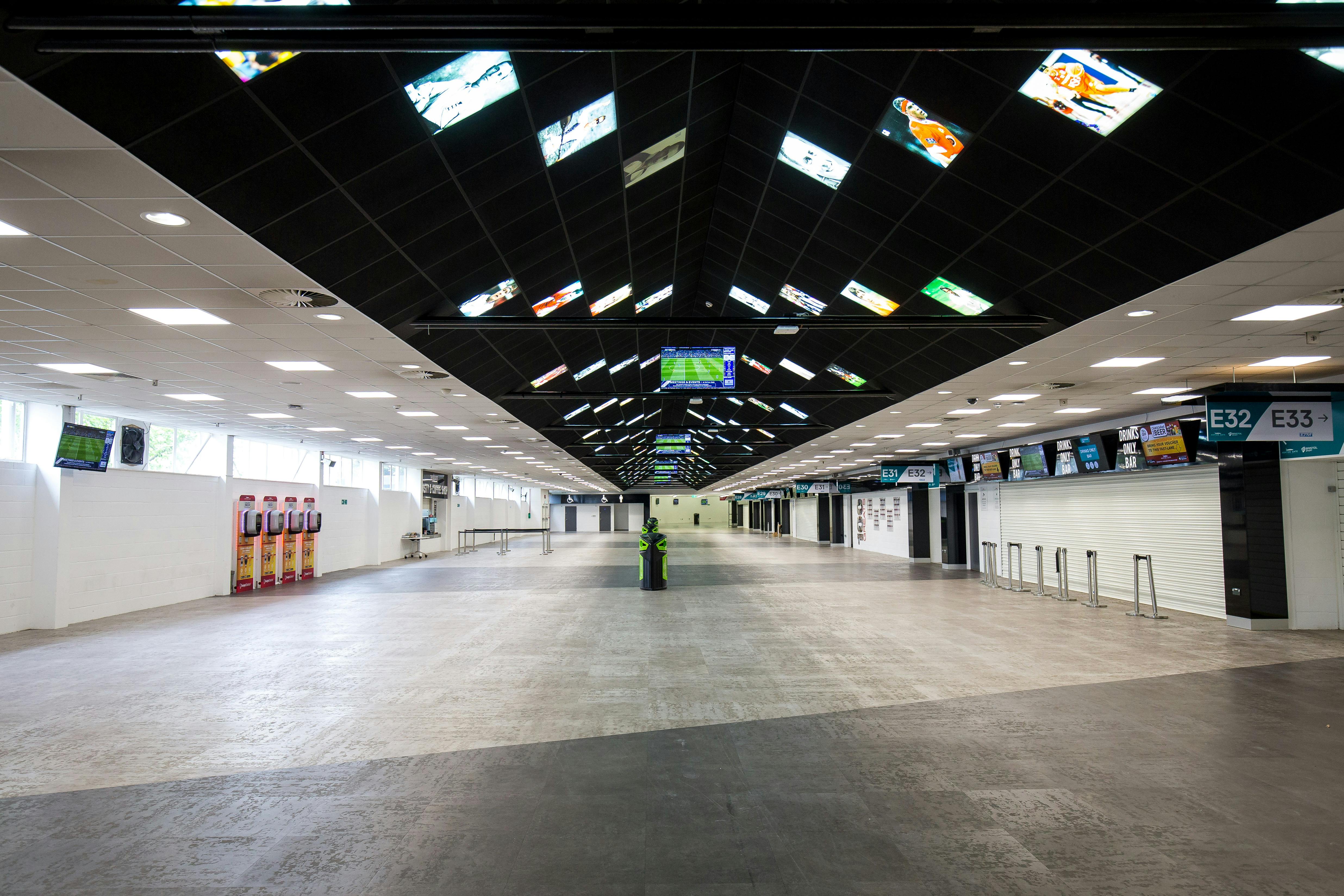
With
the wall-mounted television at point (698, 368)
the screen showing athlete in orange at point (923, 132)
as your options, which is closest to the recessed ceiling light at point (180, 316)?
the wall-mounted television at point (698, 368)

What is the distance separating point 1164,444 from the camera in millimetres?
12633

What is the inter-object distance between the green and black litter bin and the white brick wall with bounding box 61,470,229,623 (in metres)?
10.2

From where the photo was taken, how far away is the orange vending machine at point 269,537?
60.4ft

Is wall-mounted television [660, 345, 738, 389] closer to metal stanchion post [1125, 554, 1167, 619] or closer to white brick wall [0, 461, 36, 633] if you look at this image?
metal stanchion post [1125, 554, 1167, 619]

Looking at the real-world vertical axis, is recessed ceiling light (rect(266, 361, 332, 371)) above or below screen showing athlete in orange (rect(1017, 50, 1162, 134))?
below

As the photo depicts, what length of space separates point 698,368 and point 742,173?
109 inches

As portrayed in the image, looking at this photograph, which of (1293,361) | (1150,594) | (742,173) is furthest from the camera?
(1150,594)

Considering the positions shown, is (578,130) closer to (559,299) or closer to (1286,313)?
(559,299)

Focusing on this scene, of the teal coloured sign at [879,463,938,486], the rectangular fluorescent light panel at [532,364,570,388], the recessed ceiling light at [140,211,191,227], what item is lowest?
the teal coloured sign at [879,463,938,486]

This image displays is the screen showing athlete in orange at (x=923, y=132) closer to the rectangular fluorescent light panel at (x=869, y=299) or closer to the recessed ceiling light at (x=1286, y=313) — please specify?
the rectangular fluorescent light panel at (x=869, y=299)

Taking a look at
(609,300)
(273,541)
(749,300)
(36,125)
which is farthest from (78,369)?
(273,541)

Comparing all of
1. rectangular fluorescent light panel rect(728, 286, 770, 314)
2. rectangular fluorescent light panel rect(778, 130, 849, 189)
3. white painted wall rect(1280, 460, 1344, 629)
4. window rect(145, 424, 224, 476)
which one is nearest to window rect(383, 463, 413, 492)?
window rect(145, 424, 224, 476)

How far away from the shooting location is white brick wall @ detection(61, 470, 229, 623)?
12977mm

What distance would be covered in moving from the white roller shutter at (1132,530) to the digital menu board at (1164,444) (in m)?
0.95
